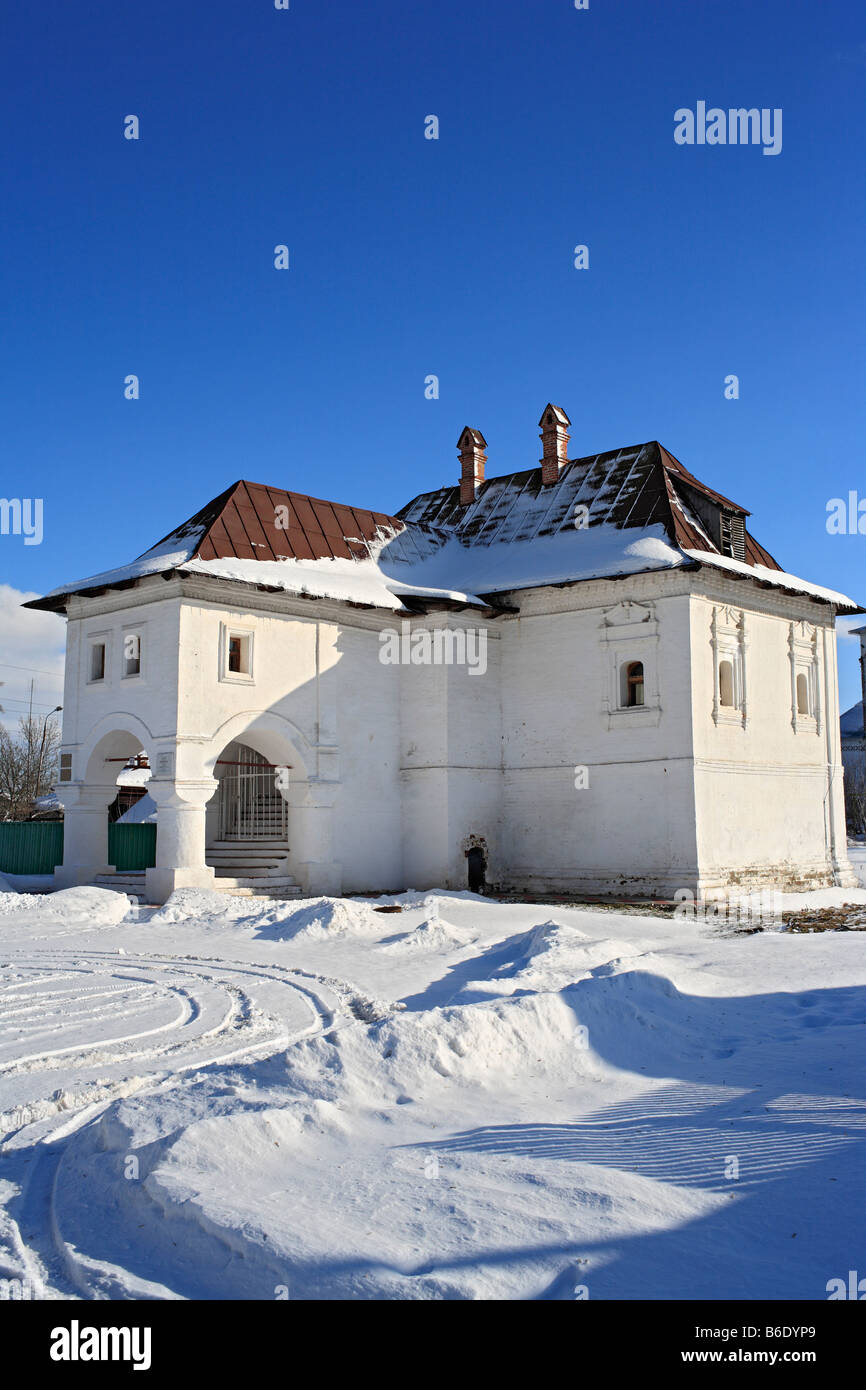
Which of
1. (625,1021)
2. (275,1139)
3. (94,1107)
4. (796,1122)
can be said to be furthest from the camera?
(625,1021)

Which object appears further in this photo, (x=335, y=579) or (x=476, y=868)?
(x=476, y=868)

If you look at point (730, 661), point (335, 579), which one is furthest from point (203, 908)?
point (730, 661)

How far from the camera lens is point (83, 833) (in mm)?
21797

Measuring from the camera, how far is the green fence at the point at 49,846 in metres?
23.0

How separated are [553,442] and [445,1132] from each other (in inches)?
914

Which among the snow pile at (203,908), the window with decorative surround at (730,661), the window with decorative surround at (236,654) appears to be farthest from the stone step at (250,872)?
the window with decorative surround at (730,661)

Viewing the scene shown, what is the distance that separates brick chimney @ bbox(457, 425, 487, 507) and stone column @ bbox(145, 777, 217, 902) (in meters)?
12.7

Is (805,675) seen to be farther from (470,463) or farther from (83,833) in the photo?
(83,833)

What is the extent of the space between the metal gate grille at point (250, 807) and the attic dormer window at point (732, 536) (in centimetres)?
1105

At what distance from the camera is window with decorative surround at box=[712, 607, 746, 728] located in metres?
22.2

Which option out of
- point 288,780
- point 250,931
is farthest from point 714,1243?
point 288,780
